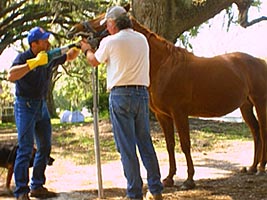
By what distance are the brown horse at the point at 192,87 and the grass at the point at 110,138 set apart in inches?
120

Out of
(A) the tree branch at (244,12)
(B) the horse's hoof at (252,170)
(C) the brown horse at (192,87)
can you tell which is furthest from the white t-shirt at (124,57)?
Answer: (A) the tree branch at (244,12)

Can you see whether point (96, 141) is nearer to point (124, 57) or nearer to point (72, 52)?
point (72, 52)

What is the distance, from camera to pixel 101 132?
1256cm

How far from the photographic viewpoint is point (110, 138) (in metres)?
11.8

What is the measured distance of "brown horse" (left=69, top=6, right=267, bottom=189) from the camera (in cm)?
612

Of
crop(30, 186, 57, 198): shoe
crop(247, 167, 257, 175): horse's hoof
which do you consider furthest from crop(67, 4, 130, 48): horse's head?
crop(247, 167, 257, 175): horse's hoof

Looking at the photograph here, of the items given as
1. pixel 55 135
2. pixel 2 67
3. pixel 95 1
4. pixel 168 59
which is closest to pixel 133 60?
pixel 168 59

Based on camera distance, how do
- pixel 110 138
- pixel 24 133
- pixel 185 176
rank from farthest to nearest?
pixel 110 138 < pixel 185 176 < pixel 24 133

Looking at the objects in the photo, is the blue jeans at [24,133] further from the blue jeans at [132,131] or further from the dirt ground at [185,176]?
the blue jeans at [132,131]

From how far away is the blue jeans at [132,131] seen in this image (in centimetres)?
473

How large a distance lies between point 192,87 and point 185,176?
1.56 metres

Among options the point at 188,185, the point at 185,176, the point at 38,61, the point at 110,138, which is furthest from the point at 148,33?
the point at 110,138

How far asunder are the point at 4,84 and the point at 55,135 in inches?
694

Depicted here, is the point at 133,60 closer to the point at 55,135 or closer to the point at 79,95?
the point at 55,135
